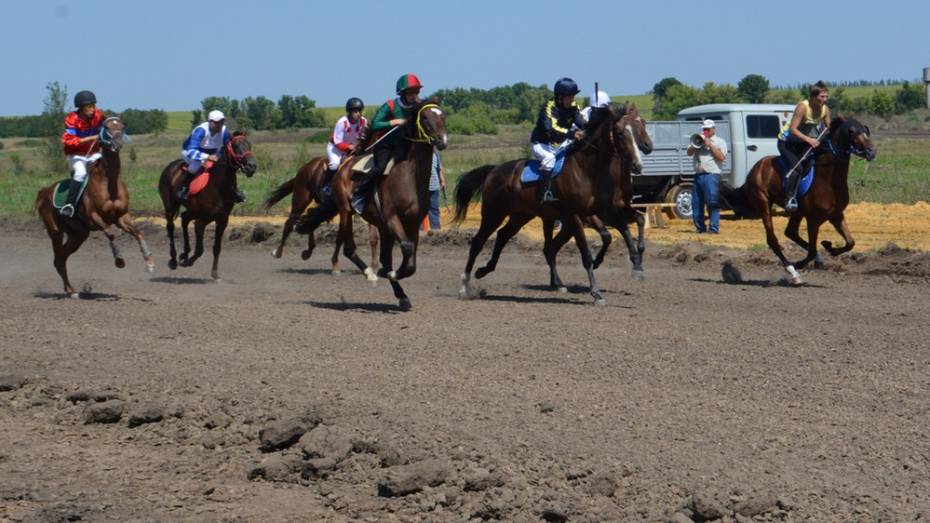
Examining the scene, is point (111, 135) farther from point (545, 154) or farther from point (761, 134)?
point (761, 134)

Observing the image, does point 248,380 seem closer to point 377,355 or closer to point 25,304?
point 377,355

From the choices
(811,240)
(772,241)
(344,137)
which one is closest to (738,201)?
(772,241)

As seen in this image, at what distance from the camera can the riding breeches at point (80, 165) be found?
16.4m

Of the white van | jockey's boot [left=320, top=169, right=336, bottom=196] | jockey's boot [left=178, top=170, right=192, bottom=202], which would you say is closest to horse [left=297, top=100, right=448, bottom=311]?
jockey's boot [left=320, top=169, right=336, bottom=196]

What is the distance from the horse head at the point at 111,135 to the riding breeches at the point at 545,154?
5035mm

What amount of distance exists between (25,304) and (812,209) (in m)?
9.97

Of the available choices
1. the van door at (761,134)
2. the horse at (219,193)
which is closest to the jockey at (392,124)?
the horse at (219,193)

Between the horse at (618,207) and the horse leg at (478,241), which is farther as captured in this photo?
the horse leg at (478,241)

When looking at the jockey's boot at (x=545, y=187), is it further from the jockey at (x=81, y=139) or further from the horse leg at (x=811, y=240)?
the jockey at (x=81, y=139)

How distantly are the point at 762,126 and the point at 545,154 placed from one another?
1606 cm

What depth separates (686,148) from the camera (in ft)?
95.9

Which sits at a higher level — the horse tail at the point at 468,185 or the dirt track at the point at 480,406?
the horse tail at the point at 468,185

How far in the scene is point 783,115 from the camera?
101 ft

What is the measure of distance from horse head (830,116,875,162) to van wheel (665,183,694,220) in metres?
12.0
